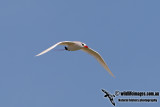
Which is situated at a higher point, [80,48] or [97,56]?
[97,56]

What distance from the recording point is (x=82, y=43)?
35594 mm

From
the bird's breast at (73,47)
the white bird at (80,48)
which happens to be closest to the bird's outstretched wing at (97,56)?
the white bird at (80,48)

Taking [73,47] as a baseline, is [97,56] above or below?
above

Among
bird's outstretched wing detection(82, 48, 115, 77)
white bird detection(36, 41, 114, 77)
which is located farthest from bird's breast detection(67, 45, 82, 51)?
bird's outstretched wing detection(82, 48, 115, 77)

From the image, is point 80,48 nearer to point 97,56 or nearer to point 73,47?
point 73,47

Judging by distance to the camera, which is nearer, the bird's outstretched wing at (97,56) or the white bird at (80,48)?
the white bird at (80,48)

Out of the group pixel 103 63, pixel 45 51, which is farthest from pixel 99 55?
pixel 45 51

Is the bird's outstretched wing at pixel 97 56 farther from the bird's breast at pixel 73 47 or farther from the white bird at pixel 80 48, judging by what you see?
the bird's breast at pixel 73 47

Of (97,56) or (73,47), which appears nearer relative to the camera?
(73,47)

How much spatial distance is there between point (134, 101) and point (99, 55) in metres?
5.70

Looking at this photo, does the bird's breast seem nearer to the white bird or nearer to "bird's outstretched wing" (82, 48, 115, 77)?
the white bird

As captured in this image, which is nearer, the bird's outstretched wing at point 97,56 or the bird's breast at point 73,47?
the bird's breast at point 73,47

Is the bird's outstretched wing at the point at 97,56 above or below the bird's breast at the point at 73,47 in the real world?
above

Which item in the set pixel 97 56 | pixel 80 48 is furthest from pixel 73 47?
pixel 97 56
